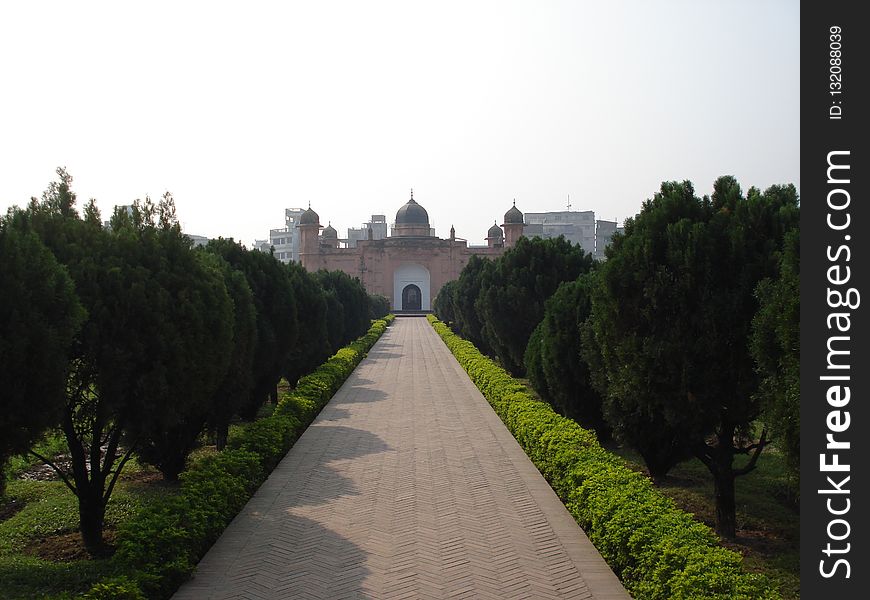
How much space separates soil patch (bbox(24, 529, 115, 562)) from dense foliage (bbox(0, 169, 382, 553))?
0.10 m

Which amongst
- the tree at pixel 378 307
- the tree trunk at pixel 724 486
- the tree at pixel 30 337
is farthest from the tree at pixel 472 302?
the tree at pixel 30 337

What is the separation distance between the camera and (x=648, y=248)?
25.7ft

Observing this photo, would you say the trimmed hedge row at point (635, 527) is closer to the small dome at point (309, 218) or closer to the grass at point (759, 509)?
the grass at point (759, 509)

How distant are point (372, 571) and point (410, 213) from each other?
58.6m

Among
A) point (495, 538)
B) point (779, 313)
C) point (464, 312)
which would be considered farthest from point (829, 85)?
point (464, 312)

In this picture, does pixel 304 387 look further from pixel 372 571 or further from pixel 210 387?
pixel 372 571

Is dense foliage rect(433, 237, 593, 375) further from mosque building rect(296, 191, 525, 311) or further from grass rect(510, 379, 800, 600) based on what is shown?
mosque building rect(296, 191, 525, 311)

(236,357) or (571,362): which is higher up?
(236,357)

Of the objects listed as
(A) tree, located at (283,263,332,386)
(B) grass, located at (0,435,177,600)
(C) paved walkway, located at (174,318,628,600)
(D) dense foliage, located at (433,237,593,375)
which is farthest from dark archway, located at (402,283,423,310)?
(B) grass, located at (0,435,177,600)

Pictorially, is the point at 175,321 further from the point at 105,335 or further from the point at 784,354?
the point at 784,354

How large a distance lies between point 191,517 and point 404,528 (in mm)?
2039

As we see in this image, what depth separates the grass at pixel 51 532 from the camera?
577 centimetres

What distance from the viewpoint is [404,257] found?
202 feet

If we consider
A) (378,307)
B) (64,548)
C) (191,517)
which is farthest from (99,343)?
(378,307)
